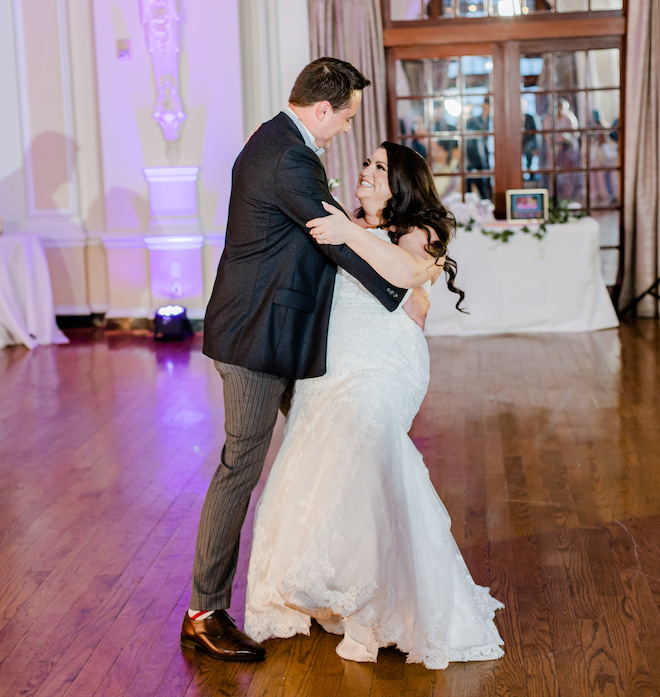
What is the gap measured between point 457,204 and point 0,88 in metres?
3.86

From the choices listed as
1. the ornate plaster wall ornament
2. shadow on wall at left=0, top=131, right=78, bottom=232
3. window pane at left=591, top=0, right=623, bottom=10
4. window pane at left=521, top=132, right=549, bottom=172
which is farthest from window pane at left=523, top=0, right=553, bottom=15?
shadow on wall at left=0, top=131, right=78, bottom=232

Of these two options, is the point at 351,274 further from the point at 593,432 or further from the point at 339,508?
the point at 593,432

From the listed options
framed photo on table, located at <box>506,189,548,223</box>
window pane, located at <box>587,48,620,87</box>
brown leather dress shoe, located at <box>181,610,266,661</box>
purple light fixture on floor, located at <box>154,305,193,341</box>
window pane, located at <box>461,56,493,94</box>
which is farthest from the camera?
window pane, located at <box>461,56,493,94</box>

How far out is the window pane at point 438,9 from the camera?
802 cm

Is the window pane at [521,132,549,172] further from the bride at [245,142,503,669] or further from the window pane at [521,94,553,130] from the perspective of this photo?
the bride at [245,142,503,669]

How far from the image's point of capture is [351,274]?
2.33 metres

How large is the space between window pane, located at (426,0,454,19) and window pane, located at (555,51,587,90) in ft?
3.22

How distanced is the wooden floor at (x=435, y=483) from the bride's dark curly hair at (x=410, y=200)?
1.01 metres

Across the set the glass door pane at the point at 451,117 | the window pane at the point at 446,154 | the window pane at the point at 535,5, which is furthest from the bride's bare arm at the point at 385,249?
the window pane at the point at 535,5

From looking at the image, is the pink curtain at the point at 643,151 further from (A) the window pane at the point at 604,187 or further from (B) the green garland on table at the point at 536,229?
(B) the green garland on table at the point at 536,229

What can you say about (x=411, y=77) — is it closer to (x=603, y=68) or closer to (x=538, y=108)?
(x=538, y=108)

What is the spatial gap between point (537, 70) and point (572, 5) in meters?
0.57

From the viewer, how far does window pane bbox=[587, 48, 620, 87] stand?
795 centimetres

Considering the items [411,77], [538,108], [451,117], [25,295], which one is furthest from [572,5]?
[25,295]
